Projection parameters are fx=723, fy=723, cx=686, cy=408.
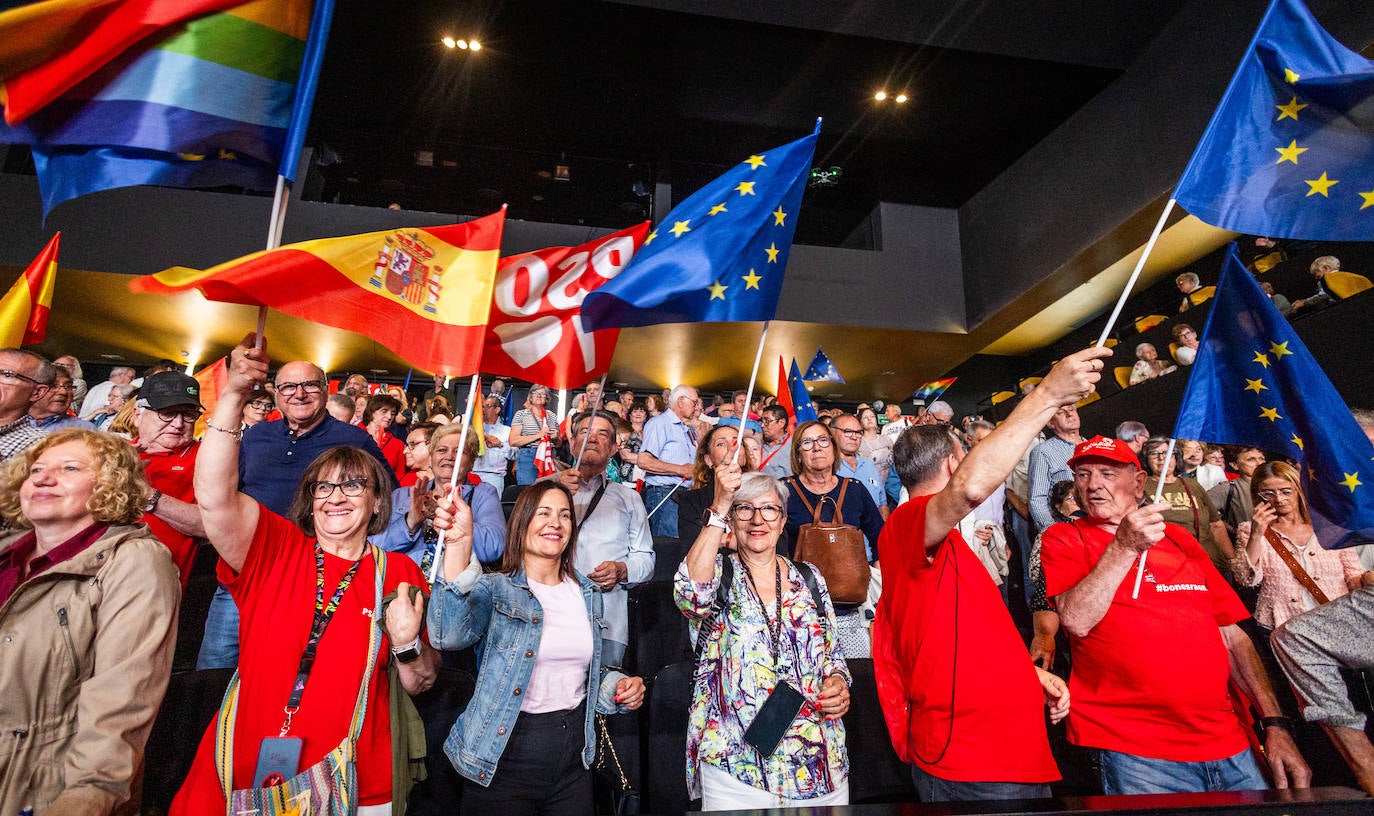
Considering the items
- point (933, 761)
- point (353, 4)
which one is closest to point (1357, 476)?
point (933, 761)

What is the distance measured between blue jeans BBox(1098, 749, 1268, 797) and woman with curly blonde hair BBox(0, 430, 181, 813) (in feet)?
9.39

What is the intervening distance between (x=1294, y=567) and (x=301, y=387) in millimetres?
4656

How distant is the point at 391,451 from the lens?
500 centimetres

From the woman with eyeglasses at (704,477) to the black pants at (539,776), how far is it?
173cm

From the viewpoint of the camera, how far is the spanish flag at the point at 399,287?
2.49 metres

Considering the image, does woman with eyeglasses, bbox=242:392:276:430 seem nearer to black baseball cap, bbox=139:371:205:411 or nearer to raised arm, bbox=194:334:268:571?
black baseball cap, bbox=139:371:205:411

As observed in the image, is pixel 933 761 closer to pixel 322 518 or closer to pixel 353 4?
pixel 322 518

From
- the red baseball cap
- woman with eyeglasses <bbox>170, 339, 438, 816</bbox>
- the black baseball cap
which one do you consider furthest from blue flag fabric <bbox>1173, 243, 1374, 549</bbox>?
the black baseball cap

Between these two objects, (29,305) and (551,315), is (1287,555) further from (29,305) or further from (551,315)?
(29,305)

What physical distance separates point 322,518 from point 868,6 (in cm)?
815

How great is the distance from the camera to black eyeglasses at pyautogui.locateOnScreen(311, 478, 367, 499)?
7.95ft

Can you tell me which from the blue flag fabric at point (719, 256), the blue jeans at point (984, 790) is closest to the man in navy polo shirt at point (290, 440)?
the blue flag fabric at point (719, 256)

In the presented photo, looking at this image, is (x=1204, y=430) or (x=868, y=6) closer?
(x=1204, y=430)

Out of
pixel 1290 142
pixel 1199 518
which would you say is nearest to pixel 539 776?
pixel 1290 142
